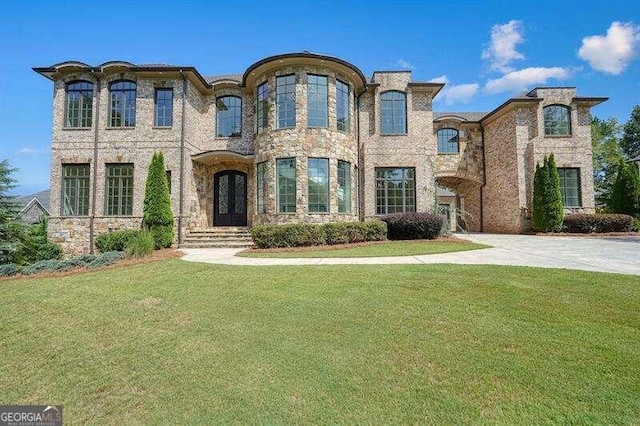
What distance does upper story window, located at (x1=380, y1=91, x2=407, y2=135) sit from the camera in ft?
52.7

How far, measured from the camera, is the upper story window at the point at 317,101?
13562mm

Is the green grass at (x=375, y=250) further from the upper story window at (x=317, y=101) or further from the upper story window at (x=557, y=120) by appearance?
the upper story window at (x=557, y=120)

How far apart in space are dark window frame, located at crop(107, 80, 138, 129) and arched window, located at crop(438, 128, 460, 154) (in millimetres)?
15928

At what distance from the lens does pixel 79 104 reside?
14.6 metres

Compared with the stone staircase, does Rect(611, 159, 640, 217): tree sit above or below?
above

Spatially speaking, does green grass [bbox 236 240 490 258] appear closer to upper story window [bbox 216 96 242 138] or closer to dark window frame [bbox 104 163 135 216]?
dark window frame [bbox 104 163 135 216]

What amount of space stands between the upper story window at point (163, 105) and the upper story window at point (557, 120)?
18128 mm

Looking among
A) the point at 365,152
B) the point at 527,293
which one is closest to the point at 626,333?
the point at 527,293

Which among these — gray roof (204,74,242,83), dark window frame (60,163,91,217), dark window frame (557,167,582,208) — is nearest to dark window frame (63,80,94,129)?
dark window frame (60,163,91,217)

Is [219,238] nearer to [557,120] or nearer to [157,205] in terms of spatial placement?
[157,205]

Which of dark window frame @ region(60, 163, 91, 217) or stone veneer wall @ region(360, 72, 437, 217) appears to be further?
stone veneer wall @ region(360, 72, 437, 217)

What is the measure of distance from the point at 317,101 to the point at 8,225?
39.3ft

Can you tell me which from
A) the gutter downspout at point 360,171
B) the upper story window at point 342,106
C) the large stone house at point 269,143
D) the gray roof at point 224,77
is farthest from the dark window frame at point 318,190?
the gray roof at point 224,77

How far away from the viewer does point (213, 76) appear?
667 inches
